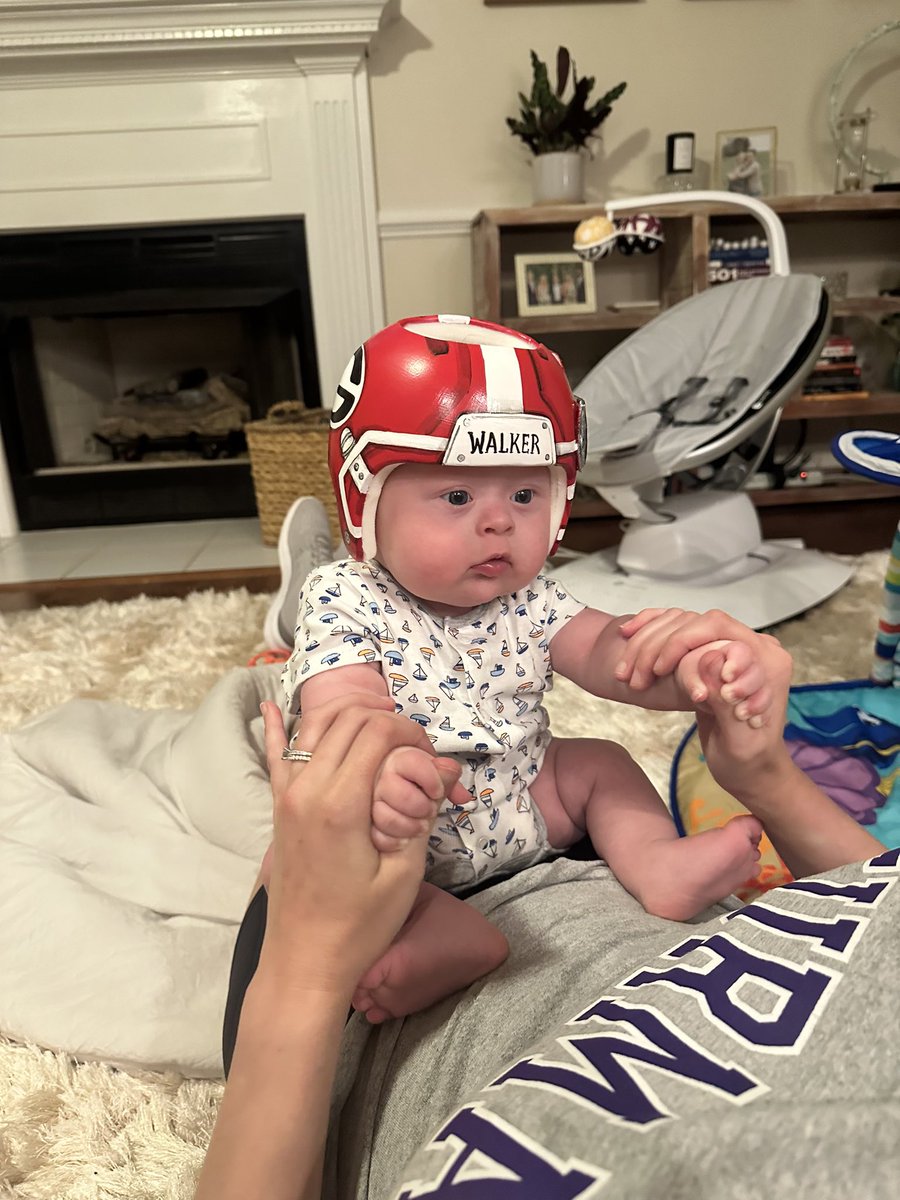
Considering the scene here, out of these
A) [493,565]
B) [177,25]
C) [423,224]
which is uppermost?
[177,25]

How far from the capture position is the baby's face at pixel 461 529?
2.18 ft

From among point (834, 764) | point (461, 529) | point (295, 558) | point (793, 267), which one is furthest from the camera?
point (793, 267)

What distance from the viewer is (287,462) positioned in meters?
2.65

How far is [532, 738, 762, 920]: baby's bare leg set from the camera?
25.0 inches

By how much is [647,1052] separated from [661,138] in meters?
3.25

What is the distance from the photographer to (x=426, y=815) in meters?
0.46

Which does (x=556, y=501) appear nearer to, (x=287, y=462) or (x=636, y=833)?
(x=636, y=833)

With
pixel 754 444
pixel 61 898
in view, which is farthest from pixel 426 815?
pixel 754 444

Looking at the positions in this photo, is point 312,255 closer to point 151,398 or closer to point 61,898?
point 151,398

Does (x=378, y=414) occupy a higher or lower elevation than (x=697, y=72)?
lower

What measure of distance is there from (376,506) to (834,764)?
82 cm

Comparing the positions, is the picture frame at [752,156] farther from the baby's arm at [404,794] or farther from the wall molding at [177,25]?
the baby's arm at [404,794]

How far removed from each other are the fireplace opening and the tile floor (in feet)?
0.34

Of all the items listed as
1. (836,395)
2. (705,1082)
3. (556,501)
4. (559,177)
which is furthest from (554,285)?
(705,1082)
